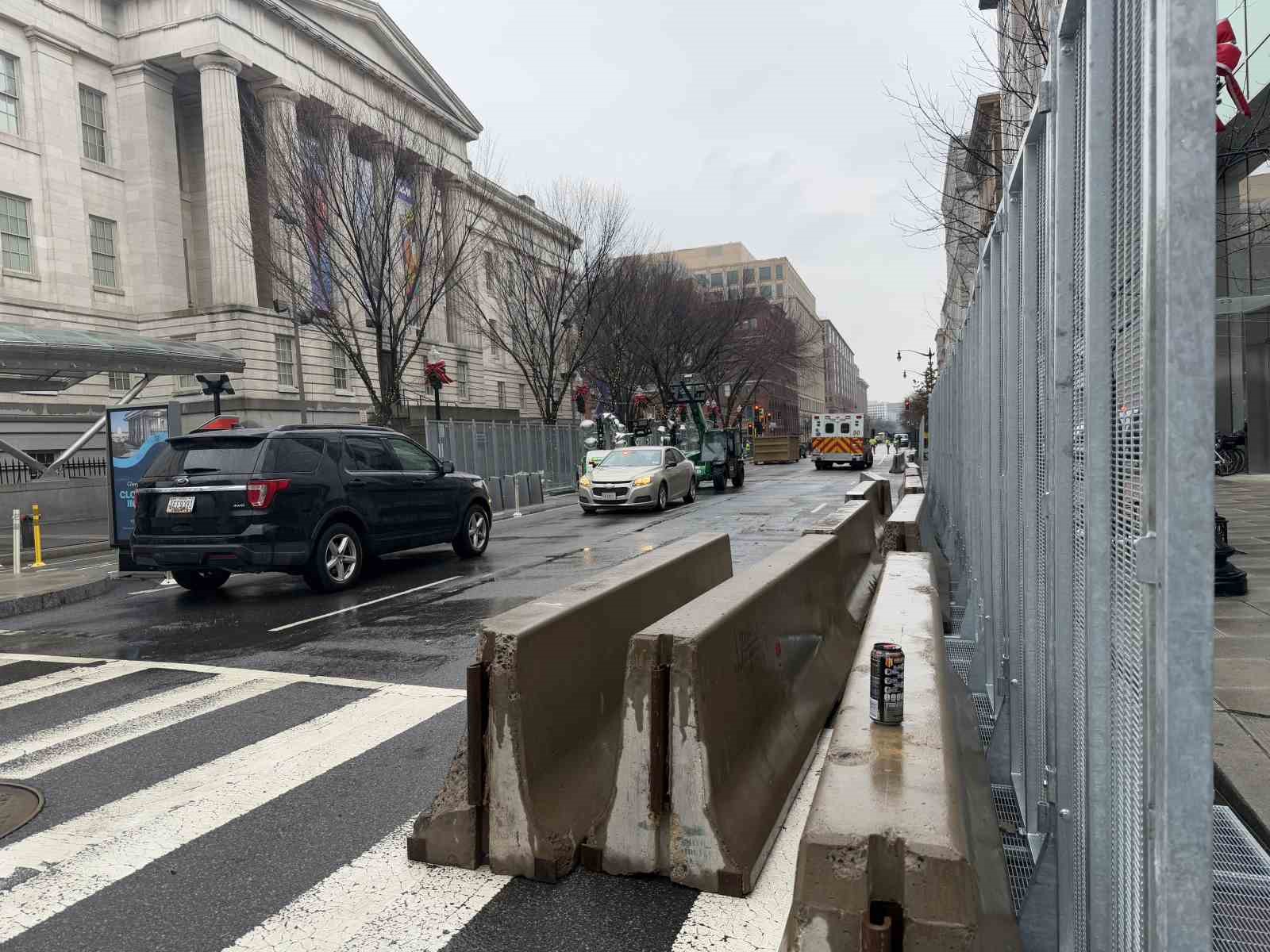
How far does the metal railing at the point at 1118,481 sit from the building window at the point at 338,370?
1661 inches

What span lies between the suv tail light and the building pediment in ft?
121

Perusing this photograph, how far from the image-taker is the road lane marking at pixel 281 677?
622cm

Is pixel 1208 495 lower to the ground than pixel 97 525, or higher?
higher

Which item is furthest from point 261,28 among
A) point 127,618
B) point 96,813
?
point 96,813

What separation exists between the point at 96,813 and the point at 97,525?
21.1 m

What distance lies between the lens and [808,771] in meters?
4.27

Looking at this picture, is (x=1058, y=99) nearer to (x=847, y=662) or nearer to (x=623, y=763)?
(x=623, y=763)

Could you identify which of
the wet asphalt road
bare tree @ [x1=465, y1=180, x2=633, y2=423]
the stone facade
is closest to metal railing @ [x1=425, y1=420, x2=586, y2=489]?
bare tree @ [x1=465, y1=180, x2=633, y2=423]

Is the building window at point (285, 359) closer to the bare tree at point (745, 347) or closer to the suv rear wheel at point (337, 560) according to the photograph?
the bare tree at point (745, 347)

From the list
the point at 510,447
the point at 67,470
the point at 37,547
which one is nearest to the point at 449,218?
the point at 510,447

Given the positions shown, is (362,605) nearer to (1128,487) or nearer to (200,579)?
(200,579)

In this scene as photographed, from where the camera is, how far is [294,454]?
10516mm

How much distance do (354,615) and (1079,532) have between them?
316 inches

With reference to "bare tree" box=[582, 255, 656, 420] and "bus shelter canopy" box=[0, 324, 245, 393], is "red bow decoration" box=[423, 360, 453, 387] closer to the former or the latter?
"bus shelter canopy" box=[0, 324, 245, 393]
